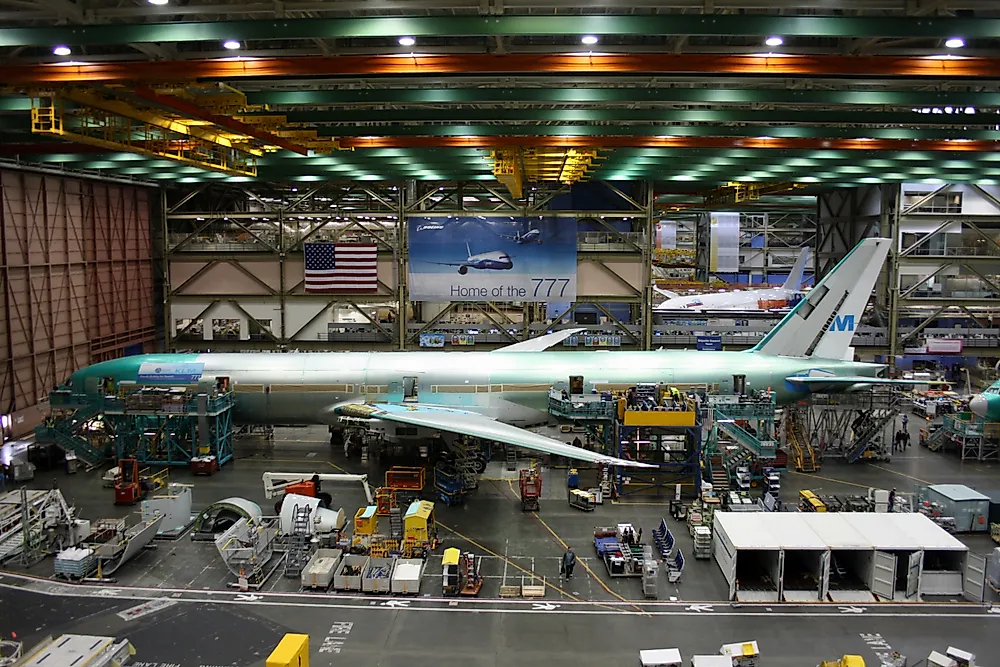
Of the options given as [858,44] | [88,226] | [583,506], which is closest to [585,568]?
[583,506]

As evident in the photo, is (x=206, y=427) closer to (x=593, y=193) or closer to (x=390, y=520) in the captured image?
(x=390, y=520)

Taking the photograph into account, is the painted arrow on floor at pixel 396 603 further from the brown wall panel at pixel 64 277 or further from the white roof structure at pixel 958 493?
the brown wall panel at pixel 64 277

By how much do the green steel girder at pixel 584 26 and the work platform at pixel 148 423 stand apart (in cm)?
1948

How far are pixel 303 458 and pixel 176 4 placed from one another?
76.2ft

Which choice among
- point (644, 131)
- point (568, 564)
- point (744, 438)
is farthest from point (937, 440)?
point (568, 564)

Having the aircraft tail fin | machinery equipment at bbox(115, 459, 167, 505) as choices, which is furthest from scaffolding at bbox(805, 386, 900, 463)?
machinery equipment at bbox(115, 459, 167, 505)

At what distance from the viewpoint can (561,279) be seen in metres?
48.7

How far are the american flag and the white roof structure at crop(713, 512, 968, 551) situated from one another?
32.1 metres

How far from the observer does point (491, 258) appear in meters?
48.4

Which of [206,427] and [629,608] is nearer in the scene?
[629,608]

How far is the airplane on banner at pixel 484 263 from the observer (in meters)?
48.4

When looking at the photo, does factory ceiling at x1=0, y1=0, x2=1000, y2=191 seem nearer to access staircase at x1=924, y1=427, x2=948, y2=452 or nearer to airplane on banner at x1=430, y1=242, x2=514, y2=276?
airplane on banner at x1=430, y1=242, x2=514, y2=276

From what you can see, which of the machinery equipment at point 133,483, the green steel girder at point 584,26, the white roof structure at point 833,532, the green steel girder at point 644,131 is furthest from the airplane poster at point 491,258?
the green steel girder at point 584,26

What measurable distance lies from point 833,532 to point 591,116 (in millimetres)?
16412
